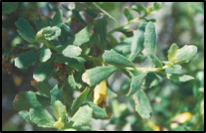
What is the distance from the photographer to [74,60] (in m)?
0.59

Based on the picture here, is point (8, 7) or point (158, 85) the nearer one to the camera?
point (8, 7)

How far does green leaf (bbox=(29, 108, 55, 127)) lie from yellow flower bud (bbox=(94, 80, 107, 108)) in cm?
14

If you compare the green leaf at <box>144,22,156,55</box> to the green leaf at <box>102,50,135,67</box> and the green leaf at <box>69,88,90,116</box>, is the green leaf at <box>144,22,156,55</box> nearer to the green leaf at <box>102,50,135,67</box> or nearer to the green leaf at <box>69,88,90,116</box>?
the green leaf at <box>102,50,135,67</box>

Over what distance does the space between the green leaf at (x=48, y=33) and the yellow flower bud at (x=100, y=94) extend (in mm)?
179

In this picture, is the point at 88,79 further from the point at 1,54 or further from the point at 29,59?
the point at 1,54

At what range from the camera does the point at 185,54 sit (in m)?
0.57

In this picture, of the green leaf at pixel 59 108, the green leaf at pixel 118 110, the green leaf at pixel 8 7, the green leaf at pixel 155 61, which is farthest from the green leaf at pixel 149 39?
the green leaf at pixel 118 110

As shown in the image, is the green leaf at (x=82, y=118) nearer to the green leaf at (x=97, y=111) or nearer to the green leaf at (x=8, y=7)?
the green leaf at (x=97, y=111)

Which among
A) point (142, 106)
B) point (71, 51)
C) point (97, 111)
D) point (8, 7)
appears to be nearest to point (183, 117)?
point (142, 106)

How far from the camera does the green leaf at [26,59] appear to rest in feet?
1.80

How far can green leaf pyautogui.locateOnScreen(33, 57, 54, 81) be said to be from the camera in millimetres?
571

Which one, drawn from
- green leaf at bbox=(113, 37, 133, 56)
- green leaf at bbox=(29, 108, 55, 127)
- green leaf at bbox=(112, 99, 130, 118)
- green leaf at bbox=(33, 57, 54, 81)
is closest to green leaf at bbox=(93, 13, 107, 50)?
green leaf at bbox=(113, 37, 133, 56)

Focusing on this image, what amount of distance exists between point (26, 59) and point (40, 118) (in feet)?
Answer: 0.43

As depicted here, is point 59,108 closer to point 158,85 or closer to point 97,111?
point 97,111
